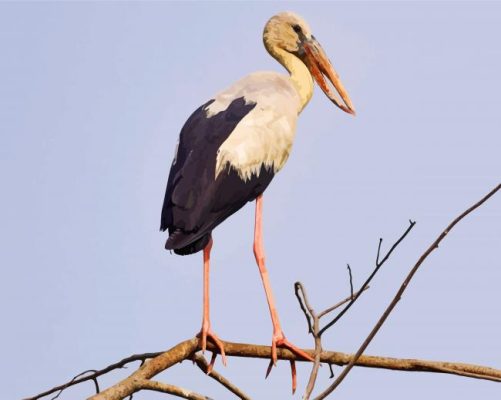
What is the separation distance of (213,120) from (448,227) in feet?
11.7

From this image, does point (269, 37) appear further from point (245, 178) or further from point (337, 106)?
point (245, 178)

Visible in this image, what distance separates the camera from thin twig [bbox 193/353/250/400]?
6316 mm

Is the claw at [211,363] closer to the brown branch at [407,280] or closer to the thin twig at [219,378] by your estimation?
the thin twig at [219,378]

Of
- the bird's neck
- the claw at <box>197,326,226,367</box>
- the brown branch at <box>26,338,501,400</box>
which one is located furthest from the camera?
the bird's neck

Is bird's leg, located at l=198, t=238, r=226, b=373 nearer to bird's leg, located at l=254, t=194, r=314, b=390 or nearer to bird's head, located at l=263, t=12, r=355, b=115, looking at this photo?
bird's leg, located at l=254, t=194, r=314, b=390

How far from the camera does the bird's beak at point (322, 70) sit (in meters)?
9.83

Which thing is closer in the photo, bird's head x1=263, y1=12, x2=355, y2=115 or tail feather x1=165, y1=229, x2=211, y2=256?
tail feather x1=165, y1=229, x2=211, y2=256

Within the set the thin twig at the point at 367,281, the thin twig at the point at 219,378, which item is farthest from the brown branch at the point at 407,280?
the thin twig at the point at 219,378

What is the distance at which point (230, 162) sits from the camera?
7.95 meters

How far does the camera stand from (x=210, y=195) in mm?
7676

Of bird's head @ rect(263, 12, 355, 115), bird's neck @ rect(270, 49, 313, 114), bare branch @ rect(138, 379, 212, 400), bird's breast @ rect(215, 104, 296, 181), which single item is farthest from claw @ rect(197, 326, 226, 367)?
bird's head @ rect(263, 12, 355, 115)

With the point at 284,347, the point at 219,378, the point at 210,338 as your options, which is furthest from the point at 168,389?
the point at 284,347

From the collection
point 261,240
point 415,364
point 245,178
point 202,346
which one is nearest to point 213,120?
point 245,178

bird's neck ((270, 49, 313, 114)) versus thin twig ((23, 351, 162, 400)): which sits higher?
bird's neck ((270, 49, 313, 114))
